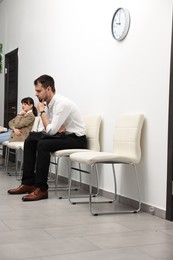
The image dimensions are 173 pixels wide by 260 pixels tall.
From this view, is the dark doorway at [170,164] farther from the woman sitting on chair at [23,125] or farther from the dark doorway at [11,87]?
the dark doorway at [11,87]

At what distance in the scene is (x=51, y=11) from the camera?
216 inches

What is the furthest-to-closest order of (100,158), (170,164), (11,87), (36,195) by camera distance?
(11,87)
(36,195)
(100,158)
(170,164)

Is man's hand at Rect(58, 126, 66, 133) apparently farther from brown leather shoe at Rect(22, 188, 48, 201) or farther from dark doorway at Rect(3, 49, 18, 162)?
dark doorway at Rect(3, 49, 18, 162)

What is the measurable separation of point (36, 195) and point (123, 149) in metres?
0.93

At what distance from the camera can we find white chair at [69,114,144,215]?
323 centimetres

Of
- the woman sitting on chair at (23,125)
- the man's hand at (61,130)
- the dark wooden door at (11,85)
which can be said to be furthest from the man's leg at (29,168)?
the dark wooden door at (11,85)

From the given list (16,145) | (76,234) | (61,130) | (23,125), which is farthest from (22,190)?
(76,234)

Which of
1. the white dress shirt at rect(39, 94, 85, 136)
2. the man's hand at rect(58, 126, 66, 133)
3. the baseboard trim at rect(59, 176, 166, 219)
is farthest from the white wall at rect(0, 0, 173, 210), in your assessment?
the man's hand at rect(58, 126, 66, 133)

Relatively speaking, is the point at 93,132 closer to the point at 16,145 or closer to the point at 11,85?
the point at 16,145

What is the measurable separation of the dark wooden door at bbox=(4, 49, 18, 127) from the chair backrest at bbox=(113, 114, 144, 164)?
3762 millimetres

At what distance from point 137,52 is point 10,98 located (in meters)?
4.22

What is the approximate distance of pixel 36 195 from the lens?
3.77 meters

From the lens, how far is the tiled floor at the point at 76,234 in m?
2.25

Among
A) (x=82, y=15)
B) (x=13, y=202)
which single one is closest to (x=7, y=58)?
(x=82, y=15)
